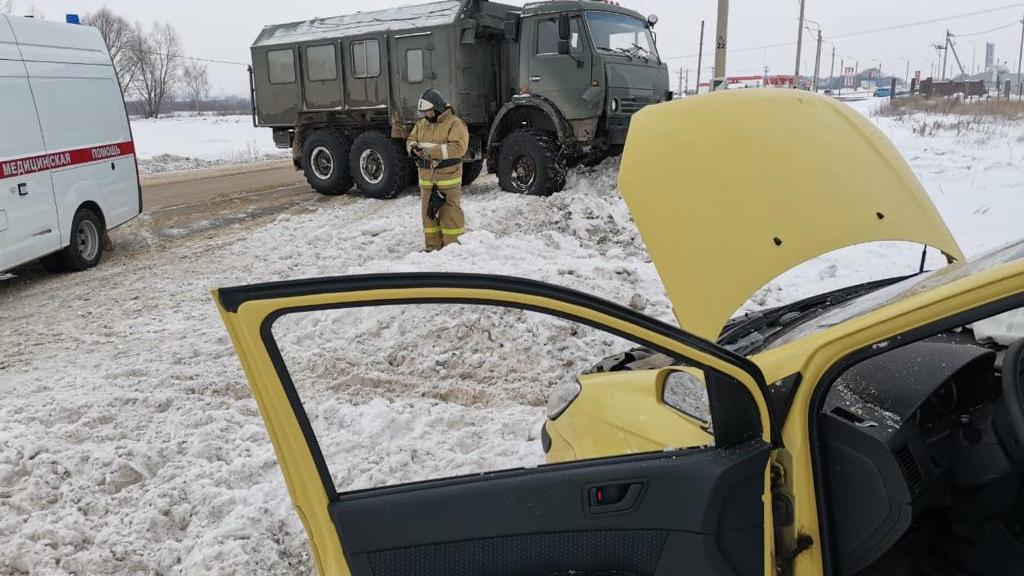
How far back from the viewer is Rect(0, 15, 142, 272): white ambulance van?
7.10 meters

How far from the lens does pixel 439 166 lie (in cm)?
834

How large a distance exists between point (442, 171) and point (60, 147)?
12.9 feet

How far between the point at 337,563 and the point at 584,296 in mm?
850

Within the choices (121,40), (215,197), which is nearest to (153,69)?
(121,40)

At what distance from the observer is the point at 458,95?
12.0 m

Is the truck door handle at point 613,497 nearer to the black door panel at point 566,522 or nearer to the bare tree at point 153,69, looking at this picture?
the black door panel at point 566,522

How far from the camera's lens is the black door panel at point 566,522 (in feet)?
5.76

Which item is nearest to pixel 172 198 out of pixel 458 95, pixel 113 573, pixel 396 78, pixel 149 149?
pixel 396 78

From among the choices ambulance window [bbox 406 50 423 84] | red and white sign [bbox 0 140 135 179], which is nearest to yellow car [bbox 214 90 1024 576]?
red and white sign [bbox 0 140 135 179]

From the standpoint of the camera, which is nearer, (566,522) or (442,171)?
(566,522)

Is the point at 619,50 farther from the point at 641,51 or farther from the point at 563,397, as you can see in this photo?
the point at 563,397

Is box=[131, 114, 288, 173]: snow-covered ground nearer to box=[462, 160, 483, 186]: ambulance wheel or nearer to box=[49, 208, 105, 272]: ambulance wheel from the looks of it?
box=[462, 160, 483, 186]: ambulance wheel

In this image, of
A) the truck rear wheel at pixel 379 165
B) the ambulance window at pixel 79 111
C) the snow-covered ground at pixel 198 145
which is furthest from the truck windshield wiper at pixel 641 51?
the snow-covered ground at pixel 198 145

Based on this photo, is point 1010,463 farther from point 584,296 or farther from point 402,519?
point 402,519
